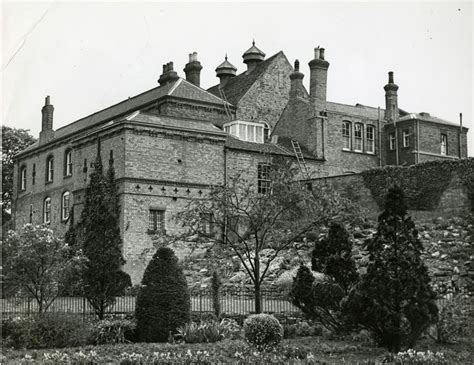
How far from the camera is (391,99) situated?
169 feet

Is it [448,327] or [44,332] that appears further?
[448,327]

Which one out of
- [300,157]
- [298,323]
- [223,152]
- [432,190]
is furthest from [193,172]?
[298,323]

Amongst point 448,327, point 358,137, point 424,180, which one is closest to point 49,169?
point 358,137

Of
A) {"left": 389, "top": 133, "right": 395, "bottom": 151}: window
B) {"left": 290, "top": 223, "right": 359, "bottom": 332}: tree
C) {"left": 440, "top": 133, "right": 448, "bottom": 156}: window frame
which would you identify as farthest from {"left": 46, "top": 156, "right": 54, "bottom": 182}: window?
{"left": 290, "top": 223, "right": 359, "bottom": 332}: tree

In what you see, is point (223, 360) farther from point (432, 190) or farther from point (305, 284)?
point (432, 190)

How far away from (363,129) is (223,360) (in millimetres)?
35893

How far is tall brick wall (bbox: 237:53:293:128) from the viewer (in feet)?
171

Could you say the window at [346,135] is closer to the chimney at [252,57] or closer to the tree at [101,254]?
the chimney at [252,57]

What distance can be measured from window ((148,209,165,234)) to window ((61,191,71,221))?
1013cm

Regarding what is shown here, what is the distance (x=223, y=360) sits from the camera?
16.7 metres

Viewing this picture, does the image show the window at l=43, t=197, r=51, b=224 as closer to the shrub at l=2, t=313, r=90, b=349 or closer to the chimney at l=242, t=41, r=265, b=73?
the chimney at l=242, t=41, r=265, b=73

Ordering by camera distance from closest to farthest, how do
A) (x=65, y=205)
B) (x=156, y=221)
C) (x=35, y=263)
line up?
(x=35, y=263) → (x=156, y=221) → (x=65, y=205)

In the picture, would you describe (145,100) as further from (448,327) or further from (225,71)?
(448,327)

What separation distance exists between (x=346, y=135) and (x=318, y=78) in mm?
4681
